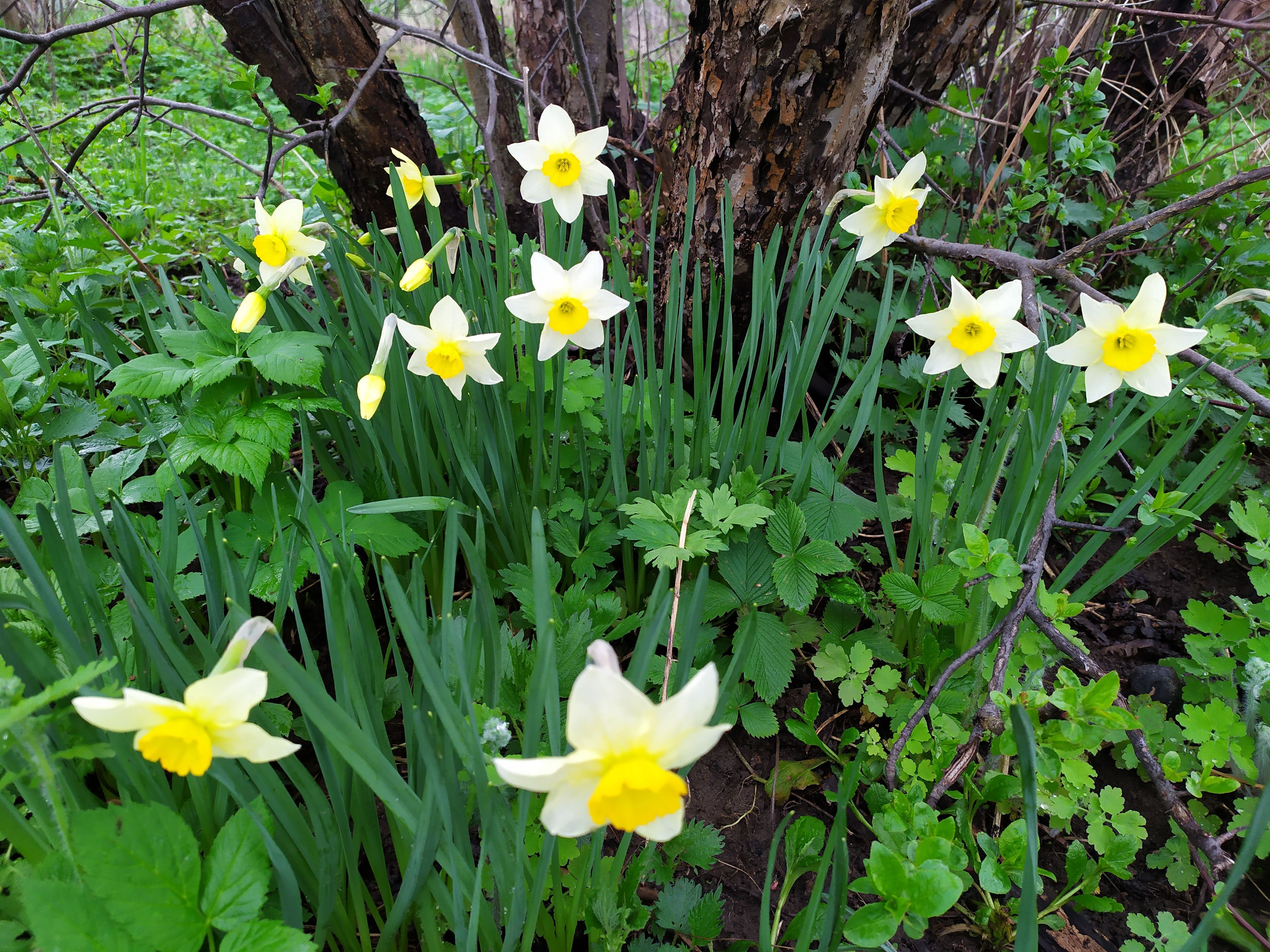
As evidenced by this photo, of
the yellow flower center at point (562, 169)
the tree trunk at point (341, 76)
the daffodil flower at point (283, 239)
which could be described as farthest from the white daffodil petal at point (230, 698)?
the tree trunk at point (341, 76)

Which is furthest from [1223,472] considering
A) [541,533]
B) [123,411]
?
[123,411]

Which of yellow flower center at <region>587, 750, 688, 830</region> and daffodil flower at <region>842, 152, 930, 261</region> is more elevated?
daffodil flower at <region>842, 152, 930, 261</region>

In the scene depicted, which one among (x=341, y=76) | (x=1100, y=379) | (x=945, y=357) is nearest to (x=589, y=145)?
(x=945, y=357)

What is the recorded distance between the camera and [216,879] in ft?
2.57

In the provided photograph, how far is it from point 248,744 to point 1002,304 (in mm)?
1386

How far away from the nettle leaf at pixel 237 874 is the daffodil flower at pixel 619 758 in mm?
383

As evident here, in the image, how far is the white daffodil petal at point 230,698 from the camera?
0.65 meters

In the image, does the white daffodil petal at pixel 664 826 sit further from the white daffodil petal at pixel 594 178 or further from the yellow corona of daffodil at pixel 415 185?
the yellow corona of daffodil at pixel 415 185

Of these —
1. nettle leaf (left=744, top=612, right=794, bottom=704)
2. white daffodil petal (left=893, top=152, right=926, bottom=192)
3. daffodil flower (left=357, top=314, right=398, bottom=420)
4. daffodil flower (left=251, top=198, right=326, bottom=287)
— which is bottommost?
nettle leaf (left=744, top=612, right=794, bottom=704)

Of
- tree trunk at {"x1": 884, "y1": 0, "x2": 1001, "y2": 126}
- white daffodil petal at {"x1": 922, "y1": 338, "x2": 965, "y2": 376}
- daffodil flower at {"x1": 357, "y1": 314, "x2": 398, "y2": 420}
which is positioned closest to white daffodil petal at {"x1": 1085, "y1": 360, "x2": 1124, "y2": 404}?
white daffodil petal at {"x1": 922, "y1": 338, "x2": 965, "y2": 376}

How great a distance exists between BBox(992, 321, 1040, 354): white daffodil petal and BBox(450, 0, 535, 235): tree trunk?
203cm

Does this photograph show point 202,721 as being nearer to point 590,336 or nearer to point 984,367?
point 590,336

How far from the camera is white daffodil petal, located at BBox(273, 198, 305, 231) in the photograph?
140 centimetres

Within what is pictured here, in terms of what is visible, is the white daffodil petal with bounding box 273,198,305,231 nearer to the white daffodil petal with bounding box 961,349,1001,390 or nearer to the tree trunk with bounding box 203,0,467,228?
the tree trunk with bounding box 203,0,467,228
